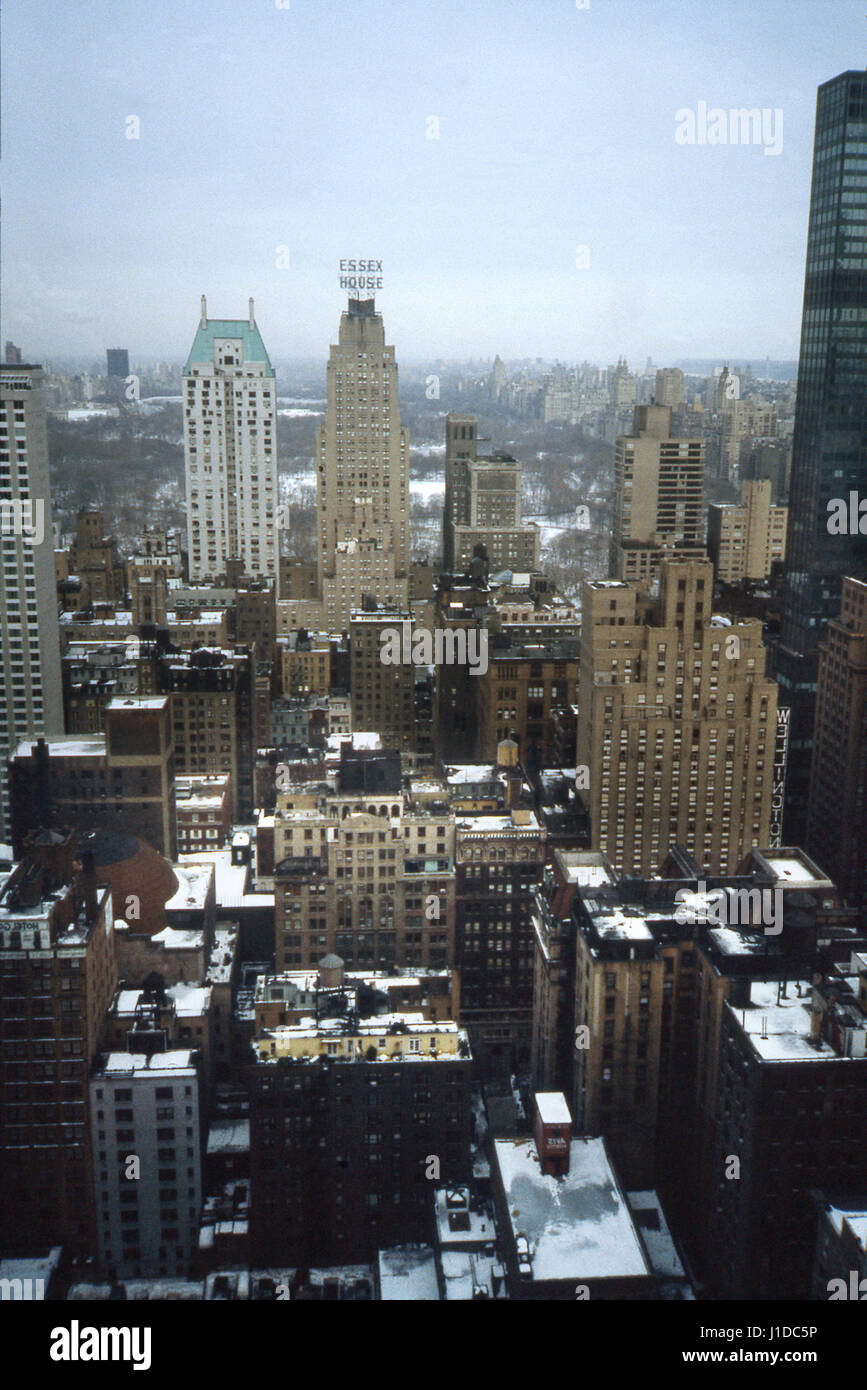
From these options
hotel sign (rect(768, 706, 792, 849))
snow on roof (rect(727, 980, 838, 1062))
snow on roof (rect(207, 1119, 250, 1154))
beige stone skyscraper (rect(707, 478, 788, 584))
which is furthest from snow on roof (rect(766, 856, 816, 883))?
beige stone skyscraper (rect(707, 478, 788, 584))

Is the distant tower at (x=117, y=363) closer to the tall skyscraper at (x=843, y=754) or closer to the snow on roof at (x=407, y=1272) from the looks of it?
the snow on roof at (x=407, y=1272)

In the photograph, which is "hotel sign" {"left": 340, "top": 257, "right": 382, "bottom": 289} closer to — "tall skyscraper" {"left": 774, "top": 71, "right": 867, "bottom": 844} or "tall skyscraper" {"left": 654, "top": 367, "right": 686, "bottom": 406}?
"tall skyscraper" {"left": 654, "top": 367, "right": 686, "bottom": 406}

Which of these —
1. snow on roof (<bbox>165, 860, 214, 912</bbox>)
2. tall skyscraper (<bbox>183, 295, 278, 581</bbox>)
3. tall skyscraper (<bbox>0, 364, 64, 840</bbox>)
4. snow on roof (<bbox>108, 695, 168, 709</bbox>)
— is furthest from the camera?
tall skyscraper (<bbox>183, 295, 278, 581</bbox>)

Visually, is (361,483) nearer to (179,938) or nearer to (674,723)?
(674,723)

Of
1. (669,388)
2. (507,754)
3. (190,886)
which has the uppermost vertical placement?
(669,388)

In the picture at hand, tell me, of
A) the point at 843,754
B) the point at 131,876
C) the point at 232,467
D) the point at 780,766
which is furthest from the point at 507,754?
the point at 232,467
